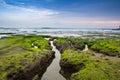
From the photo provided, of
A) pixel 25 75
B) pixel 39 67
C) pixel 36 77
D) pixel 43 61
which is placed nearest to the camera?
pixel 25 75

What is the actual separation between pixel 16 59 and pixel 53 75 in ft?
18.9

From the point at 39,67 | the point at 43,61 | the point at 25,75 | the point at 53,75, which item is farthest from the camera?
the point at 43,61

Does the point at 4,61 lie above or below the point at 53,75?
above

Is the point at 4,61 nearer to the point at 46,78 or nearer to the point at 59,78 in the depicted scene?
the point at 46,78

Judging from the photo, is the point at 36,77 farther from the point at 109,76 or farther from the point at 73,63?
the point at 109,76

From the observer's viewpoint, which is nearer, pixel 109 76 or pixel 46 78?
pixel 109 76

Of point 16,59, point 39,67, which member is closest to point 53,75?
point 39,67

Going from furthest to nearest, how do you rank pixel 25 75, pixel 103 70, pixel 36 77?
pixel 36 77
pixel 25 75
pixel 103 70

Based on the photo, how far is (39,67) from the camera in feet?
81.4

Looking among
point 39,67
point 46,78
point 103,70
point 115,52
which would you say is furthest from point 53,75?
point 115,52

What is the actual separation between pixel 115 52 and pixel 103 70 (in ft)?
58.4

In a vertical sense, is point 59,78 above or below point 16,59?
below

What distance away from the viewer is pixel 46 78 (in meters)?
21.7

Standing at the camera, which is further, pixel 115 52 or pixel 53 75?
pixel 115 52
